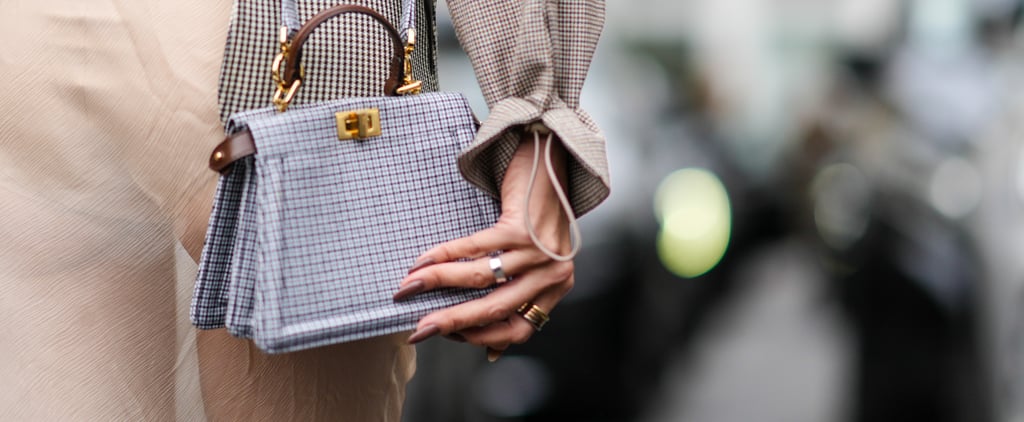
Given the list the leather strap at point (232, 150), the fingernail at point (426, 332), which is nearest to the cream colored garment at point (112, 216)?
the leather strap at point (232, 150)

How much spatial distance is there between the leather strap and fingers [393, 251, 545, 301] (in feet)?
0.76

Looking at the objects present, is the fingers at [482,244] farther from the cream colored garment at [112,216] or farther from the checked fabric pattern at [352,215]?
the cream colored garment at [112,216]

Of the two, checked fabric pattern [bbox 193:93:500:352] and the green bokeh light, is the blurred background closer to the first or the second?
the green bokeh light

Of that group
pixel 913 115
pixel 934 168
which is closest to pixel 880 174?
pixel 934 168

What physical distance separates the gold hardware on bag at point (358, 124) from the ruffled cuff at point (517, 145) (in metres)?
0.11

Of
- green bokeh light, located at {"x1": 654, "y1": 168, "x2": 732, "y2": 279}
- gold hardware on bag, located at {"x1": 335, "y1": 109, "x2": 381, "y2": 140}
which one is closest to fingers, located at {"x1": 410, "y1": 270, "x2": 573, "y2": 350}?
gold hardware on bag, located at {"x1": 335, "y1": 109, "x2": 381, "y2": 140}

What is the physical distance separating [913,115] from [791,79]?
12.5 m

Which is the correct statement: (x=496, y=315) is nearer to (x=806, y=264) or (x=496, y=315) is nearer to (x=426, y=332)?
(x=426, y=332)

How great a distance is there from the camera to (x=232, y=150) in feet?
3.97

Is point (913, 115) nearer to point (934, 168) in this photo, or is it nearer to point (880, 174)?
point (880, 174)

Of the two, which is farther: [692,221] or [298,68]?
[692,221]

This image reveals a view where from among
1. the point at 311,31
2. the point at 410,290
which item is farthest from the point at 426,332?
the point at 311,31

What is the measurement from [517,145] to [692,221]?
17.7 ft

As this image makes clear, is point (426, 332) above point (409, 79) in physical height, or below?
below
